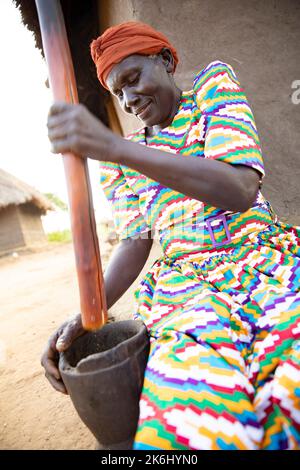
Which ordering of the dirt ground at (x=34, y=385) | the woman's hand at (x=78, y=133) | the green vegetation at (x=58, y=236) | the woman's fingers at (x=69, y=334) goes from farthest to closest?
the green vegetation at (x=58, y=236) < the dirt ground at (x=34, y=385) < the woman's fingers at (x=69, y=334) < the woman's hand at (x=78, y=133)

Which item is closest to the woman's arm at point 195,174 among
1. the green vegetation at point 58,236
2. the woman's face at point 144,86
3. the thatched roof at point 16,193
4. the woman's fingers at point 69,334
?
the woman's face at point 144,86

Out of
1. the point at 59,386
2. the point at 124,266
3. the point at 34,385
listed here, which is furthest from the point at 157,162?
the point at 34,385

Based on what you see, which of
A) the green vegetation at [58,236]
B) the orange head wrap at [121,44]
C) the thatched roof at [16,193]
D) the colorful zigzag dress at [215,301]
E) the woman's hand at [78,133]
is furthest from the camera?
the green vegetation at [58,236]

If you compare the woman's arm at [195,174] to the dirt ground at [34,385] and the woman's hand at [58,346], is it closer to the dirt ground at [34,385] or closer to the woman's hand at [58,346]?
the woman's hand at [58,346]

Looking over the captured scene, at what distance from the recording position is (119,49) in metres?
1.27

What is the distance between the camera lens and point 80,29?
12.6 feet

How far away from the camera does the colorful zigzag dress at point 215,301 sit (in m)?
0.73

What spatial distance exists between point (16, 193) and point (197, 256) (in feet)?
48.1

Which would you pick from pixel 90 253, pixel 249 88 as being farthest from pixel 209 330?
pixel 249 88

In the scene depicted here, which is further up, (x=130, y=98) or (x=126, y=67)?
(x=126, y=67)

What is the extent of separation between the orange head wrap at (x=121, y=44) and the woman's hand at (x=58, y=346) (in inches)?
43.0

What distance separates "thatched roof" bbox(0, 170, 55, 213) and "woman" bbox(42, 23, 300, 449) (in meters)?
13.6

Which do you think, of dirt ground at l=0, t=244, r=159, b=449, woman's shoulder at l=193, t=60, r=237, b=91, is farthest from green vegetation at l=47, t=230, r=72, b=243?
woman's shoulder at l=193, t=60, r=237, b=91

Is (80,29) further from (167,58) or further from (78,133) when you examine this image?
(78,133)
